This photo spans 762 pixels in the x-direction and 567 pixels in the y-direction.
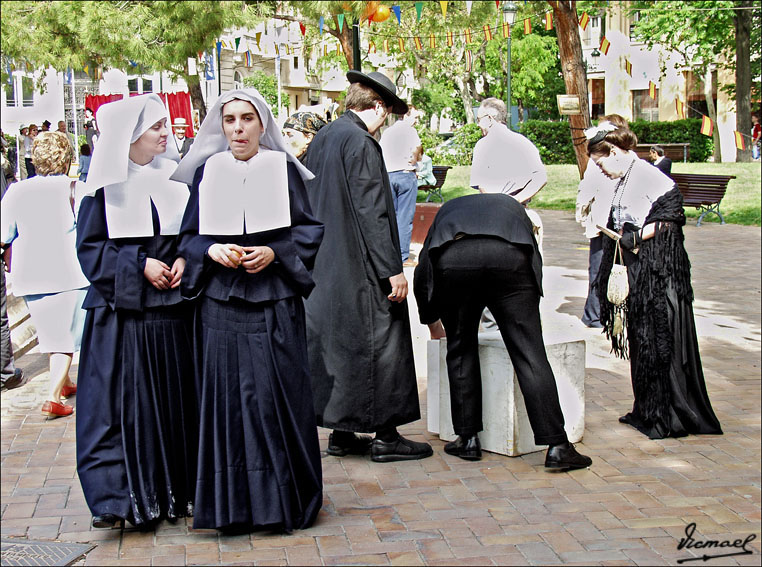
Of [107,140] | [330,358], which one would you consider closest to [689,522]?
[330,358]

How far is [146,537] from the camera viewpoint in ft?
14.6

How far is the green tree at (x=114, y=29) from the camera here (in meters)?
15.8

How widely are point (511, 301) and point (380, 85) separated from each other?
4.66 ft

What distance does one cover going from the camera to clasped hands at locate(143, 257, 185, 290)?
4484 millimetres

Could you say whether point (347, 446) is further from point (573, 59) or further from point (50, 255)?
point (573, 59)

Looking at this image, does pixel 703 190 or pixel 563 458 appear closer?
pixel 563 458

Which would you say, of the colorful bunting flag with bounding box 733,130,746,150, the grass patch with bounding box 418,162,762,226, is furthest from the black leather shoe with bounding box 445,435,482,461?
the colorful bunting flag with bounding box 733,130,746,150

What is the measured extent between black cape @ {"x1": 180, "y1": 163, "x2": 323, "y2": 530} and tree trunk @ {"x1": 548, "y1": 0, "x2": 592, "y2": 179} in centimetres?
1180

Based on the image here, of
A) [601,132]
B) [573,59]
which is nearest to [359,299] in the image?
[601,132]

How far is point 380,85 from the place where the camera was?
18.2ft

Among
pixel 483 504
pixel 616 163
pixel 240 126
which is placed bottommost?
pixel 483 504

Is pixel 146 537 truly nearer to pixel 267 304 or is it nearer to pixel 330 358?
pixel 267 304

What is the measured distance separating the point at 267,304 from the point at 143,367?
63 centimetres
